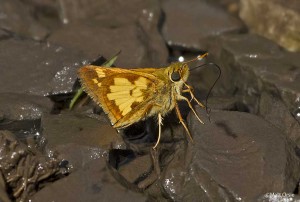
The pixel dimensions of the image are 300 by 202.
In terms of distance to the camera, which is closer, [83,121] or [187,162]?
[187,162]

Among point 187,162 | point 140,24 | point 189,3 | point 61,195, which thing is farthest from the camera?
point 189,3

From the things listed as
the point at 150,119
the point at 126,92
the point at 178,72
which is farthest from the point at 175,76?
the point at 150,119

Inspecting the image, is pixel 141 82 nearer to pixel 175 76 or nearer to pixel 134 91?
pixel 134 91

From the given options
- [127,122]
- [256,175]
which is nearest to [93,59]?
[127,122]

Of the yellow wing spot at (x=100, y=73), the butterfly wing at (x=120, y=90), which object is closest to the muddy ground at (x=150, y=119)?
the butterfly wing at (x=120, y=90)

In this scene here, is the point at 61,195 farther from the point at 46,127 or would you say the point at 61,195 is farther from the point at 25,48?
the point at 25,48

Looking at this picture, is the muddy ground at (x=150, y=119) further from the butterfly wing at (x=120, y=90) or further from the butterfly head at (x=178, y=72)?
the butterfly head at (x=178, y=72)
